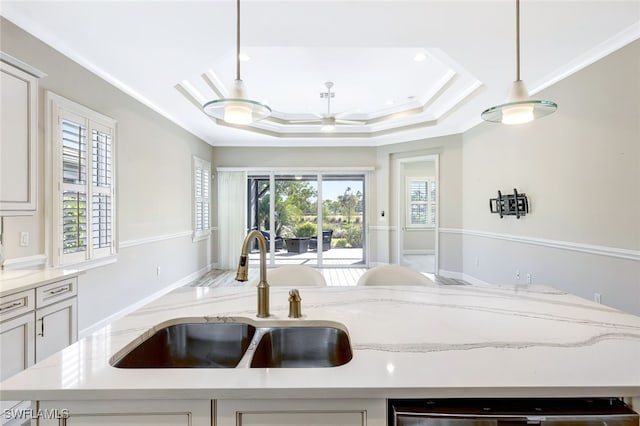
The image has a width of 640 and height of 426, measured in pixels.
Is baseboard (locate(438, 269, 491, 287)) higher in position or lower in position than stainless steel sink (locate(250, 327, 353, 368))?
lower

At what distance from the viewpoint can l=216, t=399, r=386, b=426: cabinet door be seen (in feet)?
2.57

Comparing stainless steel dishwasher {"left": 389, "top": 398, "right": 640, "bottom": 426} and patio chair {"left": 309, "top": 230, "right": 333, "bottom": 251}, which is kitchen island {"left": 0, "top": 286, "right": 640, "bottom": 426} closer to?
stainless steel dishwasher {"left": 389, "top": 398, "right": 640, "bottom": 426}

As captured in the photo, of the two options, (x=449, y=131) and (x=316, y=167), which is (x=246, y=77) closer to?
(x=316, y=167)

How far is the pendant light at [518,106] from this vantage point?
5.08ft

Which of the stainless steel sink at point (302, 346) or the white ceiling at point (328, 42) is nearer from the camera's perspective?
the stainless steel sink at point (302, 346)

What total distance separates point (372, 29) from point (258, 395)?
2683 millimetres

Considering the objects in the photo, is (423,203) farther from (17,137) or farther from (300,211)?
(17,137)

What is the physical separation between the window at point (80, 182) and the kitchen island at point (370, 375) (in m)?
2.15

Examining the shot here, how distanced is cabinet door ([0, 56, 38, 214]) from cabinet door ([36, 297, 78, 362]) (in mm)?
670

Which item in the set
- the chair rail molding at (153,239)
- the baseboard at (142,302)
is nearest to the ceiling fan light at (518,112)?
the baseboard at (142,302)

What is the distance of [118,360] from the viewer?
37.4 inches

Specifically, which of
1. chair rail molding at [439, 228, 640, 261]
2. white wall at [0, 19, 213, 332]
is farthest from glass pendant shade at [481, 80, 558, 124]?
white wall at [0, 19, 213, 332]

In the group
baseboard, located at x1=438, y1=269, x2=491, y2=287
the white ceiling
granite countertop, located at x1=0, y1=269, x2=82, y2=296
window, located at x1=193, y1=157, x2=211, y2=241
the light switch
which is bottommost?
baseboard, located at x1=438, y1=269, x2=491, y2=287

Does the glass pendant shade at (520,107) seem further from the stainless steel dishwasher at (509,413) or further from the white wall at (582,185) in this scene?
the white wall at (582,185)
